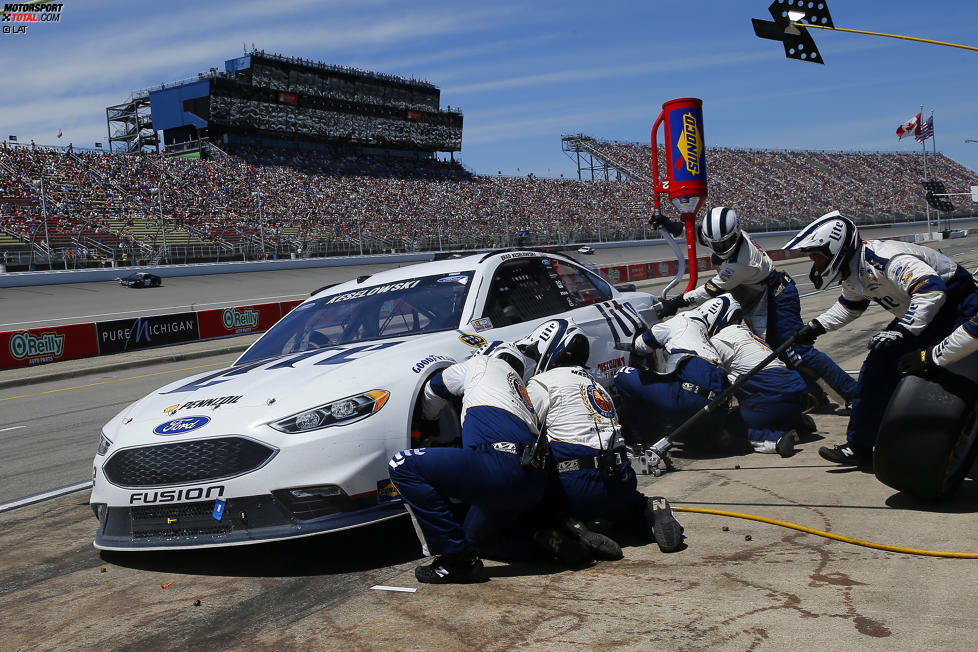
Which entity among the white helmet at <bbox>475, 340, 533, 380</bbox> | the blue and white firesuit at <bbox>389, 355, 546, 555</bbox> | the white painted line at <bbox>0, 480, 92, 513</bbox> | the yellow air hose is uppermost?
the white helmet at <bbox>475, 340, 533, 380</bbox>

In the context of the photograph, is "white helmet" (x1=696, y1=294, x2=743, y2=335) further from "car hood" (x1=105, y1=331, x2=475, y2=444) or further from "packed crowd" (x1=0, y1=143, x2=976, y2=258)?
"packed crowd" (x1=0, y1=143, x2=976, y2=258)

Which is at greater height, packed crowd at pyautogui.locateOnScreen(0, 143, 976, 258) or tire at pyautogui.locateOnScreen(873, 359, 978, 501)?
packed crowd at pyautogui.locateOnScreen(0, 143, 976, 258)

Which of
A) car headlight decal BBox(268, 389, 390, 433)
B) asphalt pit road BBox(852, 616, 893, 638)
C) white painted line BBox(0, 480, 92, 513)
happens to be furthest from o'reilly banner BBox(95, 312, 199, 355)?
asphalt pit road BBox(852, 616, 893, 638)

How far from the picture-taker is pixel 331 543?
4773 millimetres

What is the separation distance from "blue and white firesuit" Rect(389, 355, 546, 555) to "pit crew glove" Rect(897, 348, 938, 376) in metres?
1.98

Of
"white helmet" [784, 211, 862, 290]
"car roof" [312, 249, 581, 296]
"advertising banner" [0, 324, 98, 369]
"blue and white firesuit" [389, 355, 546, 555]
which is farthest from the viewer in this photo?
"advertising banner" [0, 324, 98, 369]

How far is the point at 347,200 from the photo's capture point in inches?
2064

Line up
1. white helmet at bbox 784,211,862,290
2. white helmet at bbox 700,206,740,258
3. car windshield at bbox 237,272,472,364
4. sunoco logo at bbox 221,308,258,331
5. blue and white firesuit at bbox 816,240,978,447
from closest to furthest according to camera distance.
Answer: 1. blue and white firesuit at bbox 816,240,978,447
2. white helmet at bbox 784,211,862,290
3. car windshield at bbox 237,272,472,364
4. white helmet at bbox 700,206,740,258
5. sunoco logo at bbox 221,308,258,331

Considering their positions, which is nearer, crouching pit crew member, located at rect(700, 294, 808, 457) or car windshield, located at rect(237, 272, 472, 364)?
car windshield, located at rect(237, 272, 472, 364)

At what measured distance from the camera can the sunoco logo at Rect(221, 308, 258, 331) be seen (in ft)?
69.8

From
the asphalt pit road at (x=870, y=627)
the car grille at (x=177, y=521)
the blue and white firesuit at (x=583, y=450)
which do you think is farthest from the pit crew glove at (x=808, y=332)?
the car grille at (x=177, y=521)

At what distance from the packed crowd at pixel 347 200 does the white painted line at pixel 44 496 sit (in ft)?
106

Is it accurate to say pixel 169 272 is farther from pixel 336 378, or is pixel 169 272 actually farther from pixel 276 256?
pixel 336 378

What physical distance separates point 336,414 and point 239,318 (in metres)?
18.3
